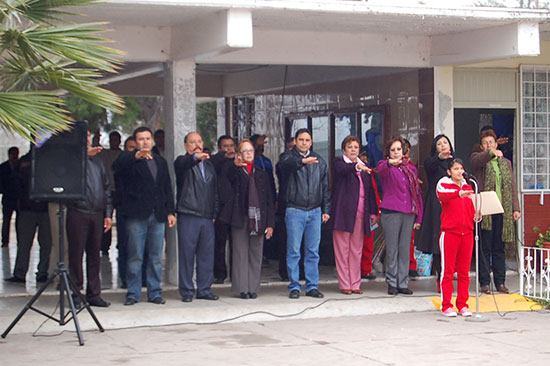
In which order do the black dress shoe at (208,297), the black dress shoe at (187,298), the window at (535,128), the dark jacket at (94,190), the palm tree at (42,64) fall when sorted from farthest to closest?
the window at (535,128) → the black dress shoe at (208,297) → the black dress shoe at (187,298) → the dark jacket at (94,190) → the palm tree at (42,64)

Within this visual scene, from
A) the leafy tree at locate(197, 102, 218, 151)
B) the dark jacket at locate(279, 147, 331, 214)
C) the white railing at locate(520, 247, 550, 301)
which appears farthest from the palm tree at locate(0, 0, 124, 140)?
the leafy tree at locate(197, 102, 218, 151)

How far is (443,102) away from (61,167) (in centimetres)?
575

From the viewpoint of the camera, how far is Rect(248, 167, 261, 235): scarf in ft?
33.0

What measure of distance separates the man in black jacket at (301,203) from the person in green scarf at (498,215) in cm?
196

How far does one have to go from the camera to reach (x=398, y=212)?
10.4 m

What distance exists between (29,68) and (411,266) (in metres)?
6.30

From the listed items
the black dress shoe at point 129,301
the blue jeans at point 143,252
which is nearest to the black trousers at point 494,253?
the blue jeans at point 143,252

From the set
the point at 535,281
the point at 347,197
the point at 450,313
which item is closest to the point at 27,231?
the point at 347,197

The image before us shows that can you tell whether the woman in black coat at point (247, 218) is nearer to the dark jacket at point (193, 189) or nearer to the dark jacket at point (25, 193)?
the dark jacket at point (193, 189)

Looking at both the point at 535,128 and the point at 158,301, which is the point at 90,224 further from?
the point at 535,128

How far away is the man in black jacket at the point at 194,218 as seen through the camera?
32.3 feet

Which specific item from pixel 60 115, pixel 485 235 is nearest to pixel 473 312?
pixel 485 235

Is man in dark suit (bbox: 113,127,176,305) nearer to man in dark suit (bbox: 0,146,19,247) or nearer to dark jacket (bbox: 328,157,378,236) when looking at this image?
dark jacket (bbox: 328,157,378,236)

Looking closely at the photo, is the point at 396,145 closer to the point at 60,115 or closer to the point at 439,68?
the point at 439,68
